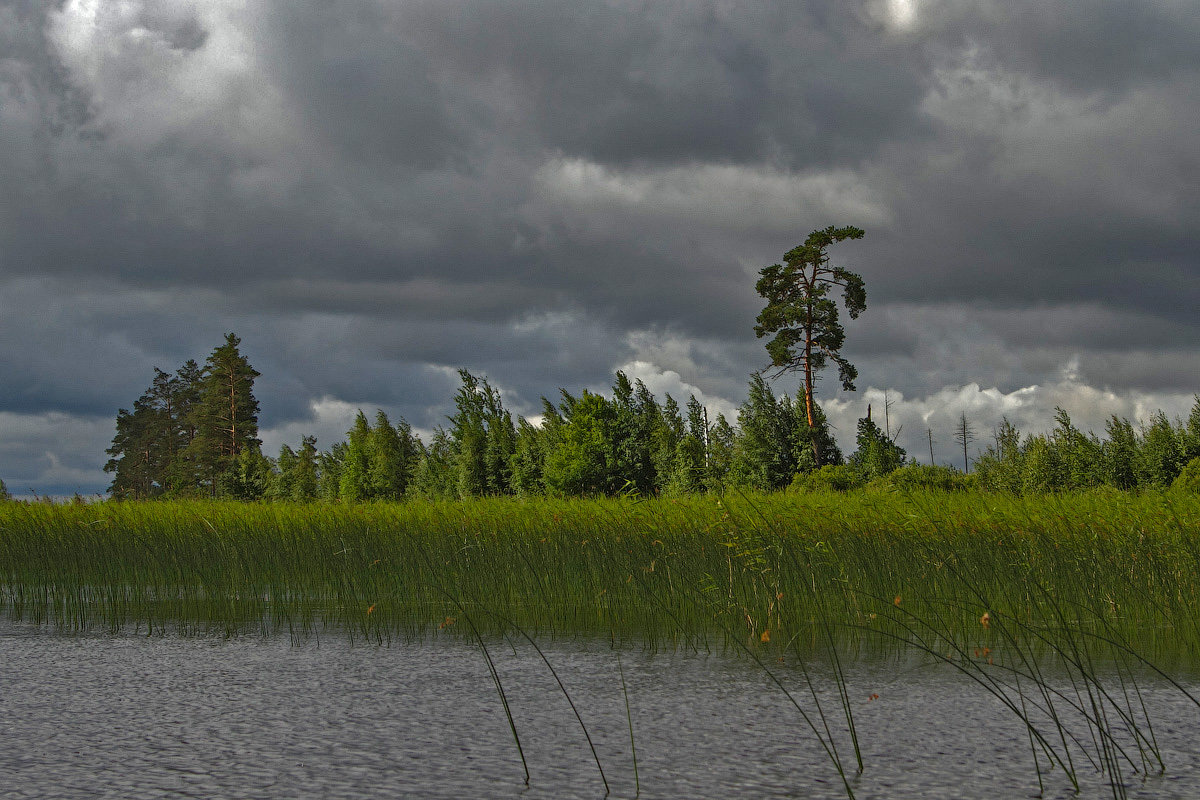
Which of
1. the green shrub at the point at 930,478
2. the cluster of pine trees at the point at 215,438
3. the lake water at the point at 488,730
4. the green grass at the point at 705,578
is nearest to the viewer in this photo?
the lake water at the point at 488,730

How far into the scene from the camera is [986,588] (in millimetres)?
8820

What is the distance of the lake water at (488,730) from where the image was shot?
3.77 meters

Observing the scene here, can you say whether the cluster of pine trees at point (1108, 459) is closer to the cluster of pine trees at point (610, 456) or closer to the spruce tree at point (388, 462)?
the cluster of pine trees at point (610, 456)

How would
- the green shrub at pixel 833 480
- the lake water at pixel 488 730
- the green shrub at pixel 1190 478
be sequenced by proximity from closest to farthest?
the lake water at pixel 488 730
the green shrub at pixel 1190 478
the green shrub at pixel 833 480

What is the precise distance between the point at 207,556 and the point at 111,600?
2565mm

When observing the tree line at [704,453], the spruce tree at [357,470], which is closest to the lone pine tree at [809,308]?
the tree line at [704,453]

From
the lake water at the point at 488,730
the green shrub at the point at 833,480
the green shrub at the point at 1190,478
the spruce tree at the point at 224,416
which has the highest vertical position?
the spruce tree at the point at 224,416

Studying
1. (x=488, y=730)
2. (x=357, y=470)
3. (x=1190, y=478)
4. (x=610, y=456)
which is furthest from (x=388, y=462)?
(x=488, y=730)

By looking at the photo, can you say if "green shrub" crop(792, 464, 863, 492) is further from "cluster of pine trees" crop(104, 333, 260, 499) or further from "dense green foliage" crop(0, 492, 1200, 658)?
"cluster of pine trees" crop(104, 333, 260, 499)

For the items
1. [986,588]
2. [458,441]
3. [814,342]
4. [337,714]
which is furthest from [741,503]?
[458,441]

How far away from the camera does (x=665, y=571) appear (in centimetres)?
Result: 942

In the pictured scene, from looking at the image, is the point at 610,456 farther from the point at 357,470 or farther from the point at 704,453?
the point at 357,470

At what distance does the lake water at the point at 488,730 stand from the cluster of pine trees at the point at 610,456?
42.3 ft

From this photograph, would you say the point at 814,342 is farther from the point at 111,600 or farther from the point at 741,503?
the point at 111,600
